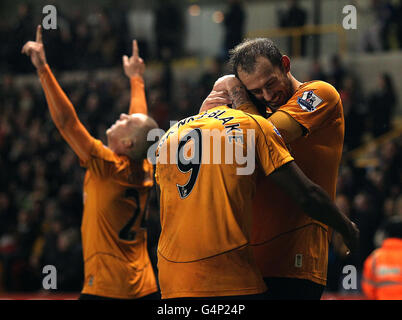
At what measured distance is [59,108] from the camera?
4316mm

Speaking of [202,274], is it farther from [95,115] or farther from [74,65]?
[74,65]

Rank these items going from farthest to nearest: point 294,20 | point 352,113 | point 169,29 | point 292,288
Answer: point 169,29 → point 294,20 → point 352,113 → point 292,288

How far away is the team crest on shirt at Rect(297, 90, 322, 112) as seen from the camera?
3316 mm

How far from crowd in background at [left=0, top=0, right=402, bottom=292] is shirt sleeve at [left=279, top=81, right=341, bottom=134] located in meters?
2.80

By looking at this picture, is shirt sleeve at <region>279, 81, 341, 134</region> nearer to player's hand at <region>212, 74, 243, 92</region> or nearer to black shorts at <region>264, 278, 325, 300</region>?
player's hand at <region>212, 74, 243, 92</region>

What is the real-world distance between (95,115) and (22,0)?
997cm

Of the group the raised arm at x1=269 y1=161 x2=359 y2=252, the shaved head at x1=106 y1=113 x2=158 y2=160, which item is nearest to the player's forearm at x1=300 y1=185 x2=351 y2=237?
the raised arm at x1=269 y1=161 x2=359 y2=252

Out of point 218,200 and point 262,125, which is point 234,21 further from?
point 218,200

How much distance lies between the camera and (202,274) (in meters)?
3.01

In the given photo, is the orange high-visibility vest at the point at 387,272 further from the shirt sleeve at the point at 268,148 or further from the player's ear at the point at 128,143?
the shirt sleeve at the point at 268,148

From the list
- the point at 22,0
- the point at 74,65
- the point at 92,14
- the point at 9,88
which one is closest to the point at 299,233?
the point at 74,65

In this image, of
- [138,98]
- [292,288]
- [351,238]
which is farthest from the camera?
[138,98]

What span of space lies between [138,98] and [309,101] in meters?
1.95

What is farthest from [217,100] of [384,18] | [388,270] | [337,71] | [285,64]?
[384,18]
